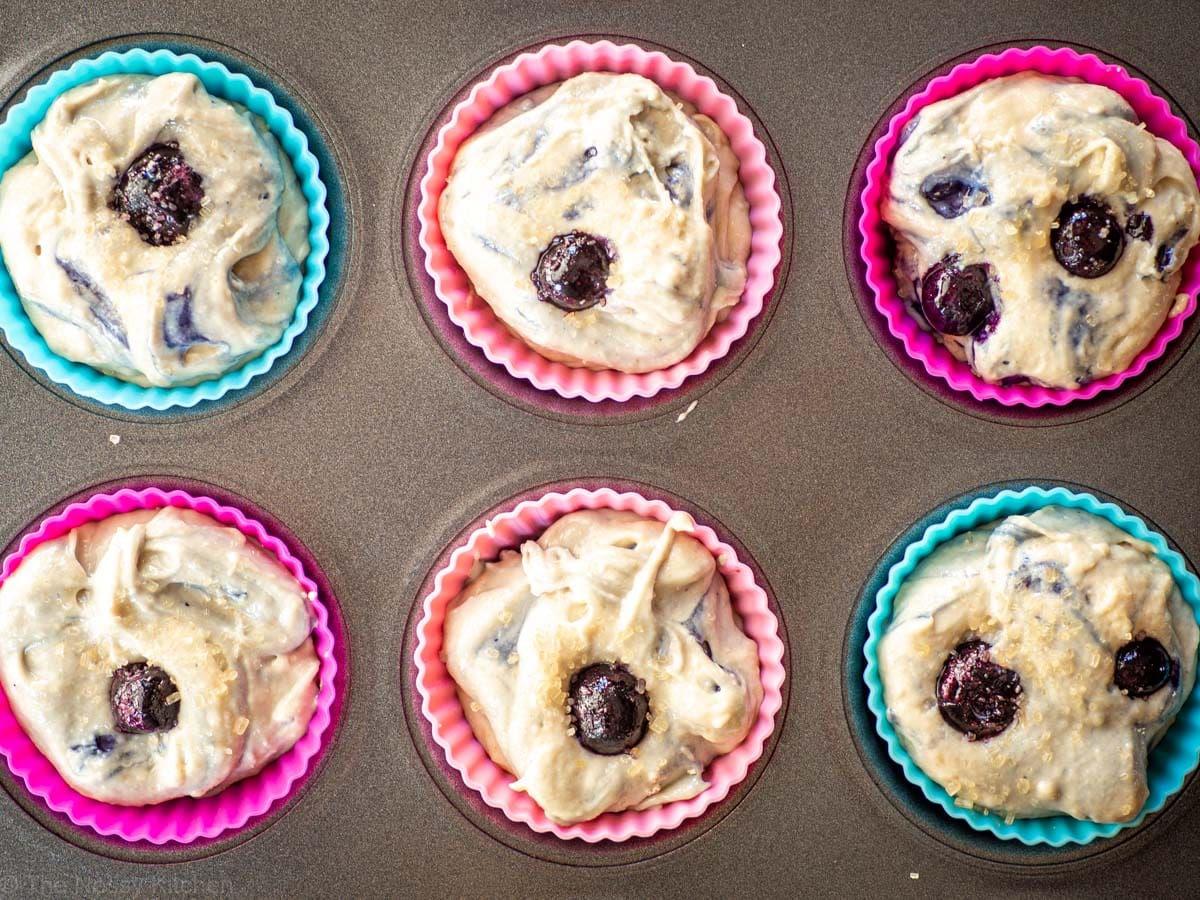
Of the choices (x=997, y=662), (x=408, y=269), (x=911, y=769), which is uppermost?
(x=408, y=269)

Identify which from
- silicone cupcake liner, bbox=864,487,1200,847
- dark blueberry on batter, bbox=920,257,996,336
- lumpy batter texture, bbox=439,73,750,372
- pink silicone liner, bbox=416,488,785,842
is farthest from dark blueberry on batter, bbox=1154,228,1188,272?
pink silicone liner, bbox=416,488,785,842

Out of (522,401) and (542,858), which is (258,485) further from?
(542,858)

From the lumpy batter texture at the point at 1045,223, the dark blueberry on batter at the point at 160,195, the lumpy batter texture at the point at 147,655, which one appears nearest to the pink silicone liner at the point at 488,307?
the lumpy batter texture at the point at 1045,223

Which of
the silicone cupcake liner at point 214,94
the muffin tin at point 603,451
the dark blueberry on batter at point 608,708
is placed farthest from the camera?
the muffin tin at point 603,451

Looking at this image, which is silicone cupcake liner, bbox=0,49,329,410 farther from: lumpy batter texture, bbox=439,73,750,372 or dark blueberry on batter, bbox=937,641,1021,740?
dark blueberry on batter, bbox=937,641,1021,740

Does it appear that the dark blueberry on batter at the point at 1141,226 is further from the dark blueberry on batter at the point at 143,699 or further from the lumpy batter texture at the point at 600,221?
the dark blueberry on batter at the point at 143,699

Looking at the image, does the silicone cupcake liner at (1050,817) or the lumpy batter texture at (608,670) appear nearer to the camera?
the lumpy batter texture at (608,670)

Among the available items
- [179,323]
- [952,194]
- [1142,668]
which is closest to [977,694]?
[1142,668]

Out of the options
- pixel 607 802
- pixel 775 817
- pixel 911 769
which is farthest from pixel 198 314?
pixel 911 769
